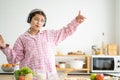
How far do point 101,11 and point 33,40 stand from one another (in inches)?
90.3

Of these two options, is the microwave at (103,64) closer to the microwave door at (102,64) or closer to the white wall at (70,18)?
the microwave door at (102,64)

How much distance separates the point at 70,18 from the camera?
12.4 feet

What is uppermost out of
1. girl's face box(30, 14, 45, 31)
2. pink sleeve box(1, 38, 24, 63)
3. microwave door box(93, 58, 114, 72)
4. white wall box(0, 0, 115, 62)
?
white wall box(0, 0, 115, 62)

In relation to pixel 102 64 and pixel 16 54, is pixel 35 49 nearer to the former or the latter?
pixel 16 54

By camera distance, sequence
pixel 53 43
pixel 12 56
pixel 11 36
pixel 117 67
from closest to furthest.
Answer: pixel 12 56 → pixel 53 43 → pixel 117 67 → pixel 11 36

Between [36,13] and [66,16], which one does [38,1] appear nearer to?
[66,16]

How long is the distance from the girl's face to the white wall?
203 cm

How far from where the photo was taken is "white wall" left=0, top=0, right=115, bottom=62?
12.2 ft

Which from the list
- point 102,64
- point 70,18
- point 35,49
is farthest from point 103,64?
point 35,49

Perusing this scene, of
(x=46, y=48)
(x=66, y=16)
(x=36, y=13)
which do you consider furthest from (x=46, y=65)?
(x=66, y=16)

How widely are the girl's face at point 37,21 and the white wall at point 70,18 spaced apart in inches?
80.0

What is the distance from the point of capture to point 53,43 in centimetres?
178

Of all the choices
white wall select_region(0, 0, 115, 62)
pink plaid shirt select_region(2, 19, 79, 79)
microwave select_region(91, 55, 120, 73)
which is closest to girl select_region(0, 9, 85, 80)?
pink plaid shirt select_region(2, 19, 79, 79)

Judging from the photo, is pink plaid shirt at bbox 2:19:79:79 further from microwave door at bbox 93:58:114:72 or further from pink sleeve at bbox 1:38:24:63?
microwave door at bbox 93:58:114:72
